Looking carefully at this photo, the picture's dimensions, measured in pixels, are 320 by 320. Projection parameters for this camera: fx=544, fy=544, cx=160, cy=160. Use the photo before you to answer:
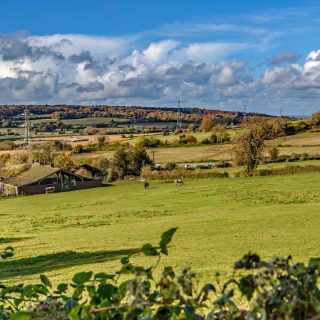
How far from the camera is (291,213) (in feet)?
119

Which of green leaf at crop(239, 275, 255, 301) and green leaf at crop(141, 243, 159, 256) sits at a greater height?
green leaf at crop(141, 243, 159, 256)

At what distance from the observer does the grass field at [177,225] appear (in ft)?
66.3

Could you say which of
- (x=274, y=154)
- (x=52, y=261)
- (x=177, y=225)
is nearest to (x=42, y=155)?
(x=274, y=154)

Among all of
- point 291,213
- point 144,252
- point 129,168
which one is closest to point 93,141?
point 129,168

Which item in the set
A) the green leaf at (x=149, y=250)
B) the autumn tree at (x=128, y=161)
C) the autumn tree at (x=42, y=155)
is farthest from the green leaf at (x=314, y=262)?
the autumn tree at (x=42, y=155)

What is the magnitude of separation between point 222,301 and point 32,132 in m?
189

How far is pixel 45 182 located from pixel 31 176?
3982 millimetres

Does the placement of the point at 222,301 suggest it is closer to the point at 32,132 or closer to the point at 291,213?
the point at 291,213

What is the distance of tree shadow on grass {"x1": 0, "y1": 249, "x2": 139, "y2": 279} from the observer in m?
20.1

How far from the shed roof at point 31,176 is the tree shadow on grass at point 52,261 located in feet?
201

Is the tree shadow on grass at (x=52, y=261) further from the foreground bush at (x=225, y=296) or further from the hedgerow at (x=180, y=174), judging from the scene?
the hedgerow at (x=180, y=174)

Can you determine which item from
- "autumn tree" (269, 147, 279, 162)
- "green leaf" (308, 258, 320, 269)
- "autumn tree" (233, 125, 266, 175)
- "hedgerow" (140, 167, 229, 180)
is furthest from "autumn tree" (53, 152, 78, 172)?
"green leaf" (308, 258, 320, 269)

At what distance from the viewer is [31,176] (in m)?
87.4

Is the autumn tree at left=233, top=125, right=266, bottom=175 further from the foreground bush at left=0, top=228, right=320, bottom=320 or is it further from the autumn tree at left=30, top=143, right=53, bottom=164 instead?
the foreground bush at left=0, top=228, right=320, bottom=320
